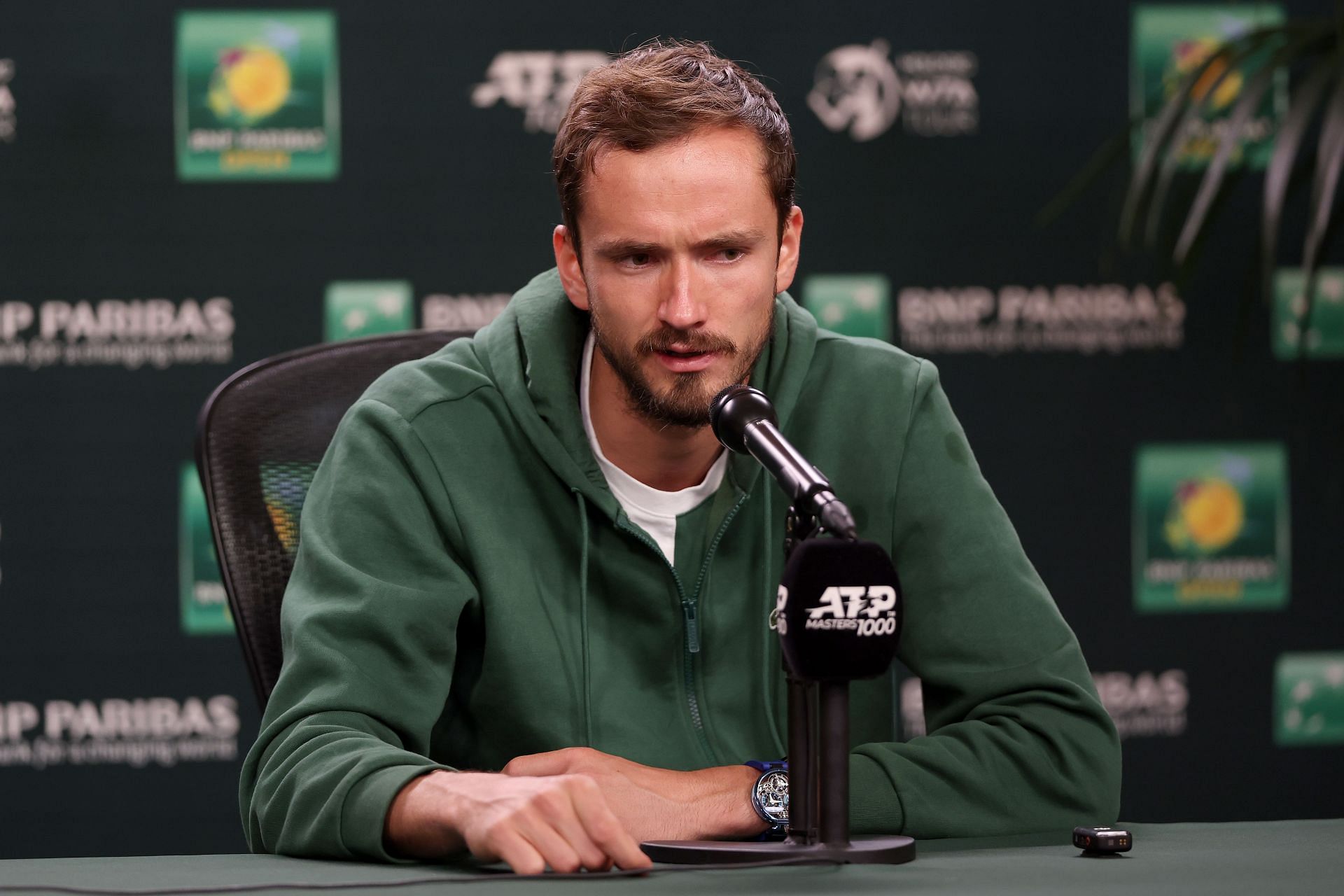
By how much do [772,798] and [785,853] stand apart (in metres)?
0.30

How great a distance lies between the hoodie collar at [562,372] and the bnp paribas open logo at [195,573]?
1441mm

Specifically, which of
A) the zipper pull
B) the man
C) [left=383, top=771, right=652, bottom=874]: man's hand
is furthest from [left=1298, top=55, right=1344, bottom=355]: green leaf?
[left=383, top=771, right=652, bottom=874]: man's hand

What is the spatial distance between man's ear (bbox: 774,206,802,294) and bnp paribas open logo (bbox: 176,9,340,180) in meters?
1.57

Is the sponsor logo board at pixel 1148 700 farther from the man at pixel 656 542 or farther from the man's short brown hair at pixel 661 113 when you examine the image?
the man's short brown hair at pixel 661 113

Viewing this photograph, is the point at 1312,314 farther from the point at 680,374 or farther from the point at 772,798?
the point at 772,798

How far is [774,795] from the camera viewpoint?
143cm

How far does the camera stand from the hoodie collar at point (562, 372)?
5.51ft

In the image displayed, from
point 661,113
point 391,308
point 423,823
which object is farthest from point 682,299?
point 391,308

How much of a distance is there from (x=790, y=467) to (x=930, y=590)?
0.61 metres

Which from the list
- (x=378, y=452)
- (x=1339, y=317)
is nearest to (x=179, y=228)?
(x=378, y=452)

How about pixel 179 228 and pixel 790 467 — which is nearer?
pixel 790 467

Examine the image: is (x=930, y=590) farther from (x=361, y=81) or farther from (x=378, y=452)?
(x=361, y=81)

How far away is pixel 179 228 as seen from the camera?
3051mm

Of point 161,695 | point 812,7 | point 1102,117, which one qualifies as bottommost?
point 161,695
